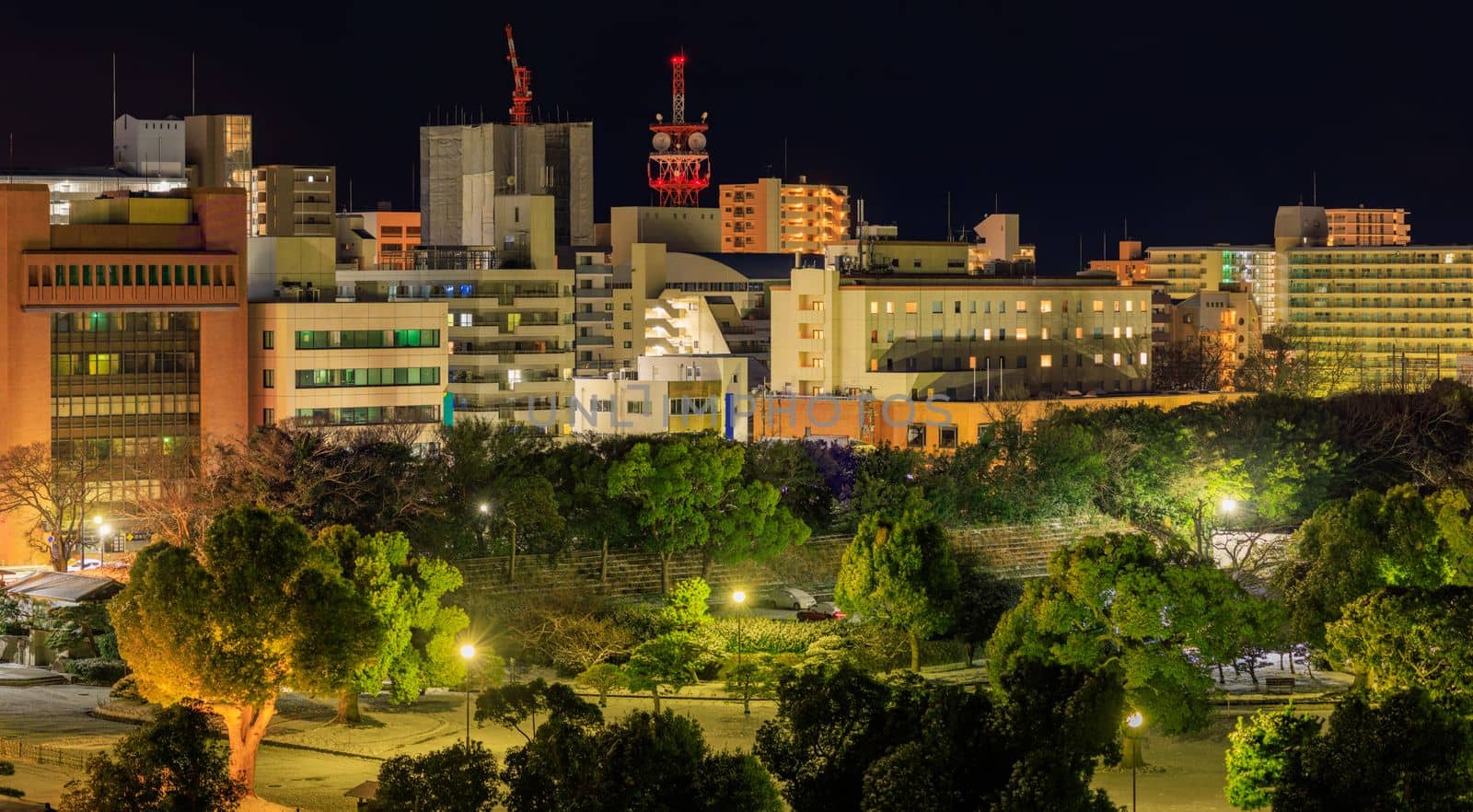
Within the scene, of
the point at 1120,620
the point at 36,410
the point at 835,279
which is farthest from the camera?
the point at 835,279

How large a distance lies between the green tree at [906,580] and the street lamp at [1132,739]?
341 inches

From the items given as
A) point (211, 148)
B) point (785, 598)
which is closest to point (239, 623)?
point (785, 598)

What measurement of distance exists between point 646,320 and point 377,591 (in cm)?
6467

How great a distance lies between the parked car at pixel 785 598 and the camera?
54812mm

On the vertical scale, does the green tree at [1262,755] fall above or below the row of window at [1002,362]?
below

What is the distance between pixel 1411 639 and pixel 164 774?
20.4 meters

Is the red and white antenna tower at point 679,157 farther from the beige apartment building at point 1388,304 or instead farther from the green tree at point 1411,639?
the green tree at point 1411,639

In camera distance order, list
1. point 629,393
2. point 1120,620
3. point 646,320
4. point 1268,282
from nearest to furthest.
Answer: point 1120,620, point 629,393, point 646,320, point 1268,282

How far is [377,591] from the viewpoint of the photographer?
40.7 metres

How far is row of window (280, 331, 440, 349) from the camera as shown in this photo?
65125 mm

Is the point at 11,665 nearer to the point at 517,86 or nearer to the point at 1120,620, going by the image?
the point at 1120,620

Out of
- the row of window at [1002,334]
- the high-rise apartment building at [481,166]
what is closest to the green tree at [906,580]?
the row of window at [1002,334]

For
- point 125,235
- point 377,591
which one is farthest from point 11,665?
point 125,235

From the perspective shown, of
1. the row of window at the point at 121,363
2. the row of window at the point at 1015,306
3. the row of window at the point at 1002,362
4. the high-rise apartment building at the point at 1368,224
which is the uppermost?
the high-rise apartment building at the point at 1368,224
